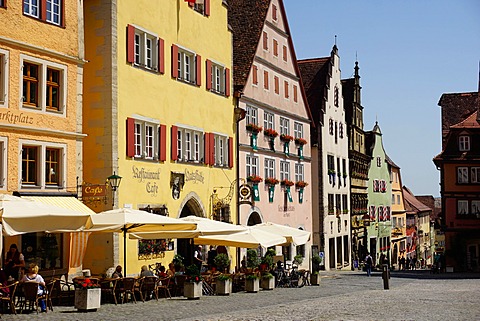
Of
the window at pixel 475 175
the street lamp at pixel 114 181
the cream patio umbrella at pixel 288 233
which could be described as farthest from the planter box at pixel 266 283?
the window at pixel 475 175

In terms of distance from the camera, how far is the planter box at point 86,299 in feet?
60.6

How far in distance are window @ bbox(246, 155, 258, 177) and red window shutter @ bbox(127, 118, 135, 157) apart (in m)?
12.2

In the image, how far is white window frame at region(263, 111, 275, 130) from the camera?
42.5m

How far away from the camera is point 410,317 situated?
706 inches

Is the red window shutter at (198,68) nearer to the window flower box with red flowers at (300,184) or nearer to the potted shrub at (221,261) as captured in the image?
the potted shrub at (221,261)

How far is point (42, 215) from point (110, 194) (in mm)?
8860

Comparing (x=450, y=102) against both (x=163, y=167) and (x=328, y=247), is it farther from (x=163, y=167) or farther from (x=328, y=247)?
(x=163, y=167)

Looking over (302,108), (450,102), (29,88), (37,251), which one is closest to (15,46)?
(29,88)

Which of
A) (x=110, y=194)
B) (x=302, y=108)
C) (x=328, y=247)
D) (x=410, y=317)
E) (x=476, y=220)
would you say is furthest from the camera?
(x=476, y=220)

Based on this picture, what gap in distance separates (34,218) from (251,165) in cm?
2312

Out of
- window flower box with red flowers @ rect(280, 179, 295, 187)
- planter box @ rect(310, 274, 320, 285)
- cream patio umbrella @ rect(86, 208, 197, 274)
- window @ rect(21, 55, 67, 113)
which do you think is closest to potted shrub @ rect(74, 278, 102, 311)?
cream patio umbrella @ rect(86, 208, 197, 274)

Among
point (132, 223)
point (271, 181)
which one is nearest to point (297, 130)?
point (271, 181)

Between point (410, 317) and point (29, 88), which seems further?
point (29, 88)

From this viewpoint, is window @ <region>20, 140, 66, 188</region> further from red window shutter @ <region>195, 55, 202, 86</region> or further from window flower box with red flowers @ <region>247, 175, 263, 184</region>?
window flower box with red flowers @ <region>247, 175, 263, 184</region>
